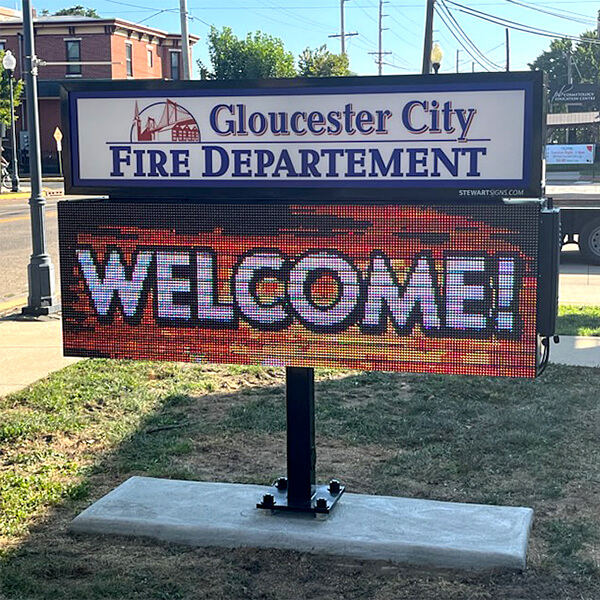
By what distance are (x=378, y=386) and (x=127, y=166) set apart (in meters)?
3.65

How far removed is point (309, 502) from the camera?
182 inches

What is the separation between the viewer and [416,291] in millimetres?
4129

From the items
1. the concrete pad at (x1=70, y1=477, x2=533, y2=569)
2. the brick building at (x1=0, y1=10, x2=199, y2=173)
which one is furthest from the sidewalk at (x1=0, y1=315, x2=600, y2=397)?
the brick building at (x1=0, y1=10, x2=199, y2=173)

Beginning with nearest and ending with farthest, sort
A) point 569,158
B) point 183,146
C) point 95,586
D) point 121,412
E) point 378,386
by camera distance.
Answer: point 95,586 → point 183,146 → point 121,412 → point 378,386 → point 569,158

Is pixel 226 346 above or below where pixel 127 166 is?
below

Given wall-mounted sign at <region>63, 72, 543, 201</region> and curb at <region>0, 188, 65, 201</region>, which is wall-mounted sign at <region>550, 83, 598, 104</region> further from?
wall-mounted sign at <region>63, 72, 543, 201</region>

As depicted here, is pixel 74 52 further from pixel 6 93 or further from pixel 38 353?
pixel 38 353

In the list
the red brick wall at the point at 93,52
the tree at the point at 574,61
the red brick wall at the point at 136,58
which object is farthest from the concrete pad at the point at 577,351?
the tree at the point at 574,61

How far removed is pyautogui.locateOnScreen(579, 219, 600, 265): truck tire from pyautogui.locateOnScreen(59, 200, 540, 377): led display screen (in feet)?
40.6

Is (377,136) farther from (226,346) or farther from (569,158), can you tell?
(569,158)

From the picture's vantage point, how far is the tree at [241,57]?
2410 inches

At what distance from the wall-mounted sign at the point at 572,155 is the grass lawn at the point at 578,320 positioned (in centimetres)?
4272

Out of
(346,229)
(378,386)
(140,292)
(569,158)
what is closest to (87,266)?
(140,292)

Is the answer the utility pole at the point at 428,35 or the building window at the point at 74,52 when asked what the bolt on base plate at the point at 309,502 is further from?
the building window at the point at 74,52
